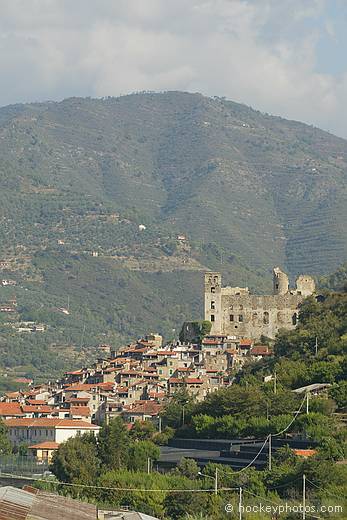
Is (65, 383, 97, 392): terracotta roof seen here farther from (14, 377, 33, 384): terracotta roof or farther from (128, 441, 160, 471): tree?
(14, 377, 33, 384): terracotta roof

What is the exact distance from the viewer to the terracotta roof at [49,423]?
332 ft

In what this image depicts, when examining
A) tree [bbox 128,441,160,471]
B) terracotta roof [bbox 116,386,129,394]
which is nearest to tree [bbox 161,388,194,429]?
terracotta roof [bbox 116,386,129,394]

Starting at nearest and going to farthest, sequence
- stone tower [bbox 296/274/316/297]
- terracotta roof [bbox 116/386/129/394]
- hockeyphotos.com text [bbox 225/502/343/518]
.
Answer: hockeyphotos.com text [bbox 225/502/343/518], terracotta roof [bbox 116/386/129/394], stone tower [bbox 296/274/316/297]

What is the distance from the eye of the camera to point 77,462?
243ft

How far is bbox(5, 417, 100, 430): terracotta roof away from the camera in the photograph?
10131 centimetres

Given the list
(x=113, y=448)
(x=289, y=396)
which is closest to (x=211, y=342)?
(x=289, y=396)

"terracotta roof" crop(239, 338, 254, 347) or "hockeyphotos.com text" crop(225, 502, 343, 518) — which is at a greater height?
"terracotta roof" crop(239, 338, 254, 347)

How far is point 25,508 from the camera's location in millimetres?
41219

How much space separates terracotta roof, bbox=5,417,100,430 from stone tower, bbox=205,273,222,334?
1502cm

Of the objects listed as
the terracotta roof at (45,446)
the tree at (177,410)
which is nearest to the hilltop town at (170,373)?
the tree at (177,410)

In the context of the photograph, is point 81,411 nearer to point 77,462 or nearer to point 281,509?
point 77,462

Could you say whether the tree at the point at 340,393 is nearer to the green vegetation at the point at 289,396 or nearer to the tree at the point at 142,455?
the green vegetation at the point at 289,396

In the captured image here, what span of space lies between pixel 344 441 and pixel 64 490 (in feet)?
41.7

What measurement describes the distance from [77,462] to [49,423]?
99.2ft
